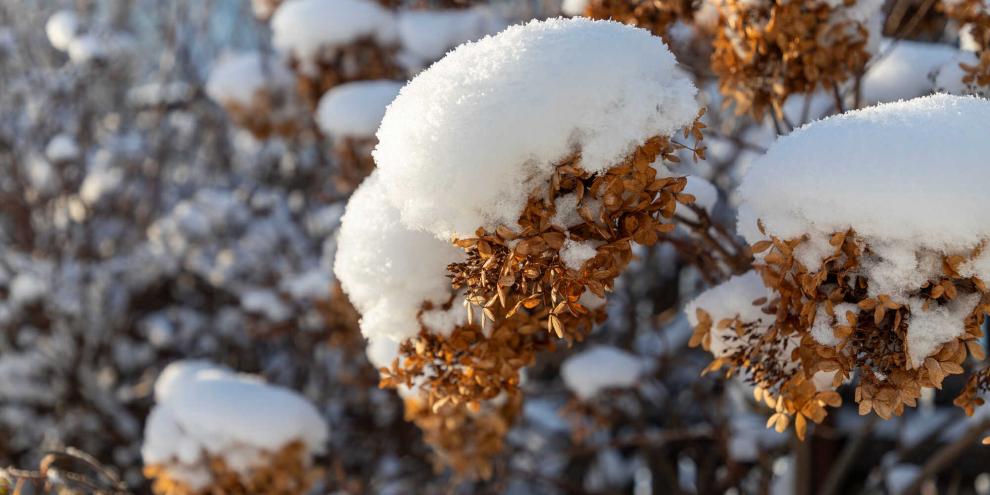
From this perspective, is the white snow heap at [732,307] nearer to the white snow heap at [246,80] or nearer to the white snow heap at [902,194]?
the white snow heap at [902,194]

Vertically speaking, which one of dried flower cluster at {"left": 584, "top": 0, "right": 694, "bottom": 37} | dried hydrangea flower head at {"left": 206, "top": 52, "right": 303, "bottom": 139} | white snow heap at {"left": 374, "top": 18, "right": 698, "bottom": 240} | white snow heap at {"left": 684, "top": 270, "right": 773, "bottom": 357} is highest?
dried hydrangea flower head at {"left": 206, "top": 52, "right": 303, "bottom": 139}

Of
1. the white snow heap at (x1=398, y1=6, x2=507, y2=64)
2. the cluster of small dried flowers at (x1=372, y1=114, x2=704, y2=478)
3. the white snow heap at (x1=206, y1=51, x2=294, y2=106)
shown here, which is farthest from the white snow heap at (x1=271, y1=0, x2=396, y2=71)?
the cluster of small dried flowers at (x1=372, y1=114, x2=704, y2=478)

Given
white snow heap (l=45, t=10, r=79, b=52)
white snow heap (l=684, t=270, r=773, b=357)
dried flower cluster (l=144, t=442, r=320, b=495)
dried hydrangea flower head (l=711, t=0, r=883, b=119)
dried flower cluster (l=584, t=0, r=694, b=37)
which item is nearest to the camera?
white snow heap (l=684, t=270, r=773, b=357)

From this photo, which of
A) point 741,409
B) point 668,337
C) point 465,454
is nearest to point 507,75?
point 465,454

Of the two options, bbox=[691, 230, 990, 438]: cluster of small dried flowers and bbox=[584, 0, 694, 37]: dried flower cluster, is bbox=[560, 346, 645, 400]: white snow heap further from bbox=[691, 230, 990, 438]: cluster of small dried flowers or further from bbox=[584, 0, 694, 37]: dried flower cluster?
bbox=[691, 230, 990, 438]: cluster of small dried flowers

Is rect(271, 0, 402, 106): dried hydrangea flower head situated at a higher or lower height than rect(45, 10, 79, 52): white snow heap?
lower

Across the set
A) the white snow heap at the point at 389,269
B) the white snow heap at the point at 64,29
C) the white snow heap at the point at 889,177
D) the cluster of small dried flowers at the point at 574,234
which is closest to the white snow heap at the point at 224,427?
the white snow heap at the point at 389,269
